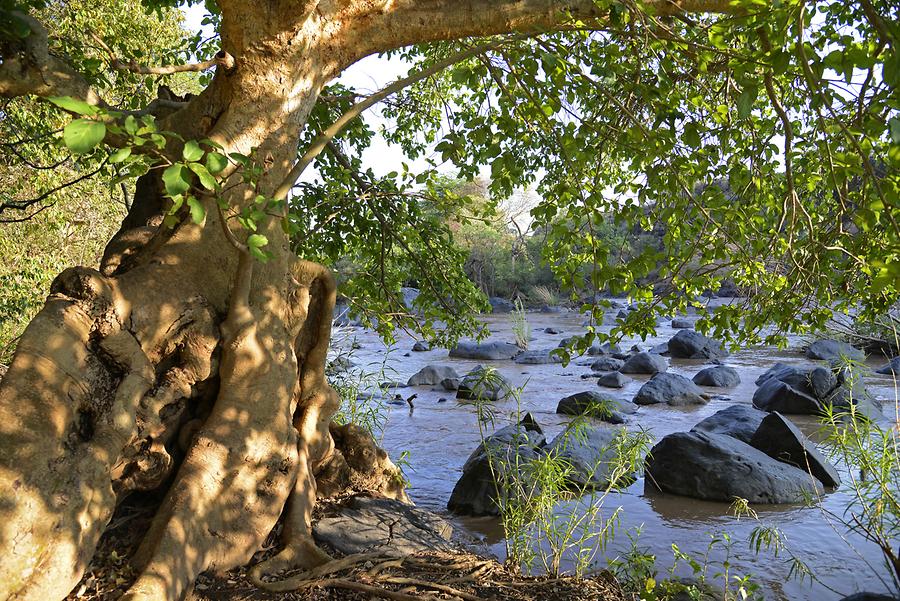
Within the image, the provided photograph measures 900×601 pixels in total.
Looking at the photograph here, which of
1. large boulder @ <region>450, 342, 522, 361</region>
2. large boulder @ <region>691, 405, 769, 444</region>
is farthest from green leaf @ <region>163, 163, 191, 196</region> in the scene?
large boulder @ <region>450, 342, 522, 361</region>

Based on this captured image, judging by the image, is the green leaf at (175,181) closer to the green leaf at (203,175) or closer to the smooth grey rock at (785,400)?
the green leaf at (203,175)

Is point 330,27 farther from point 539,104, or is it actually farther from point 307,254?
point 307,254

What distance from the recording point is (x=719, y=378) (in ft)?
44.1

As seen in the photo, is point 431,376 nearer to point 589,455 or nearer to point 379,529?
point 589,455

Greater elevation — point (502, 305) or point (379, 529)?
point (502, 305)

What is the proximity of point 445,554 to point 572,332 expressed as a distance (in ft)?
64.2

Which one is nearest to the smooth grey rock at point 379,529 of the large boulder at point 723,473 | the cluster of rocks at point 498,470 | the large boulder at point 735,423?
the cluster of rocks at point 498,470

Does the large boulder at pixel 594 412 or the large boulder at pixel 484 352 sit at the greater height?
the large boulder at pixel 484 352

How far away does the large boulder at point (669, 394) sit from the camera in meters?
11.8

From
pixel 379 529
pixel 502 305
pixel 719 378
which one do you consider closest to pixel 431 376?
pixel 719 378

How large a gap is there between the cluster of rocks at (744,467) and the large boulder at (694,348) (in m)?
9.33

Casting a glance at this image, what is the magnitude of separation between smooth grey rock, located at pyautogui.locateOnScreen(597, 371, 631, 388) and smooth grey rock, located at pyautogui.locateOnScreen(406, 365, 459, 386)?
2.93 meters

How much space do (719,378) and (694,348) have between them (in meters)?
3.89

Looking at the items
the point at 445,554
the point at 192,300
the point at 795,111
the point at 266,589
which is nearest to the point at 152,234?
the point at 192,300
